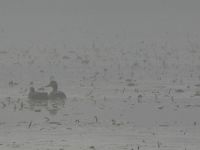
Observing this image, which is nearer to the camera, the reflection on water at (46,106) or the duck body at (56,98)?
the reflection on water at (46,106)

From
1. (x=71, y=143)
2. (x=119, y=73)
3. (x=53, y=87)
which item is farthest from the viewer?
(x=119, y=73)

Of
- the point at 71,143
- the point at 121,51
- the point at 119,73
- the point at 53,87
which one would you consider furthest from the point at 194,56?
the point at 71,143

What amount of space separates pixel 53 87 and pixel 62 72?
3812 mm

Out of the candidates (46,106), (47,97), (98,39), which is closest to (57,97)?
(47,97)

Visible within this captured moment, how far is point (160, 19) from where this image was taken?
30.7 meters

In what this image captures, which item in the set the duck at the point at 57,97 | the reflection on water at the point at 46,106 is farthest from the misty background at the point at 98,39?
the reflection on water at the point at 46,106

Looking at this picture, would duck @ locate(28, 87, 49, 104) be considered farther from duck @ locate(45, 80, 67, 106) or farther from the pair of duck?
duck @ locate(45, 80, 67, 106)

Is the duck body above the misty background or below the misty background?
below

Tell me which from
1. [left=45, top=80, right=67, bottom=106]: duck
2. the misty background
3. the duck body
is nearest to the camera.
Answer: the duck body

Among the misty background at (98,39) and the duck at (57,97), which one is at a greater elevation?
the misty background at (98,39)

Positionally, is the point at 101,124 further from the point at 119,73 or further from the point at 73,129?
the point at 119,73

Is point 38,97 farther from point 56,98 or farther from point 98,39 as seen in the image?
point 98,39

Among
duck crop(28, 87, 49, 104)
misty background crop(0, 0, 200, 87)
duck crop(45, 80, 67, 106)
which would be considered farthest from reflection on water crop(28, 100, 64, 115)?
misty background crop(0, 0, 200, 87)

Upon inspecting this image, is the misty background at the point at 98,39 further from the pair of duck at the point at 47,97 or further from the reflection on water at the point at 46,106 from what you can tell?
the reflection on water at the point at 46,106
